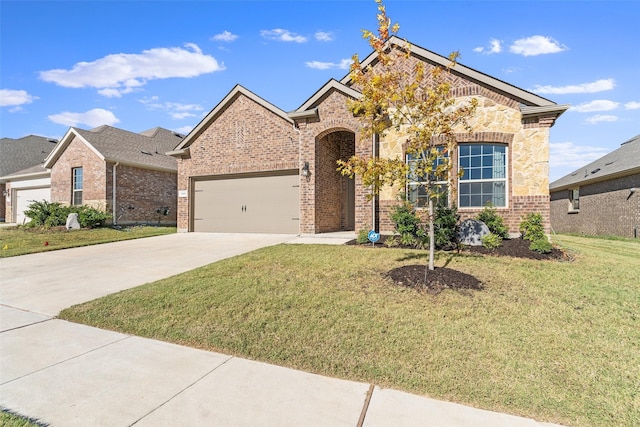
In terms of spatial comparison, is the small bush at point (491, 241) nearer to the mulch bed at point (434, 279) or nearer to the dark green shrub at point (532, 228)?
the dark green shrub at point (532, 228)

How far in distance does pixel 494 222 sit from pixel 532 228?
0.89m

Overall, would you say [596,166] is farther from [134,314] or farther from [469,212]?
[134,314]

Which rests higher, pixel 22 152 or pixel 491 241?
pixel 22 152

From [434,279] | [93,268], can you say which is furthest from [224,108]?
[434,279]

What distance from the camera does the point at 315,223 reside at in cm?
1130

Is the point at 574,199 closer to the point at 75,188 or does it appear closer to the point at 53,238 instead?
the point at 53,238

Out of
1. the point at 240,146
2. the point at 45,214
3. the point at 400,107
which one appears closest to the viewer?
the point at 400,107

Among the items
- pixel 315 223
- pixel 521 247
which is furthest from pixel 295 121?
pixel 521 247

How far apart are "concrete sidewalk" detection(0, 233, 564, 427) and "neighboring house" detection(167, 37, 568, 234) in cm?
747

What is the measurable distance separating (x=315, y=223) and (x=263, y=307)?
7062 millimetres

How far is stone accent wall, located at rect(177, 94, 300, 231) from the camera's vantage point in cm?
1216

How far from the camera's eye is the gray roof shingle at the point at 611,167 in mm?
14250

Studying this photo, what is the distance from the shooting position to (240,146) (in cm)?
1301

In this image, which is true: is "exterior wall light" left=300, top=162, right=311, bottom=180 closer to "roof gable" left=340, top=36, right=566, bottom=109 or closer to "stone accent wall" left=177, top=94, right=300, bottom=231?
"stone accent wall" left=177, top=94, right=300, bottom=231
